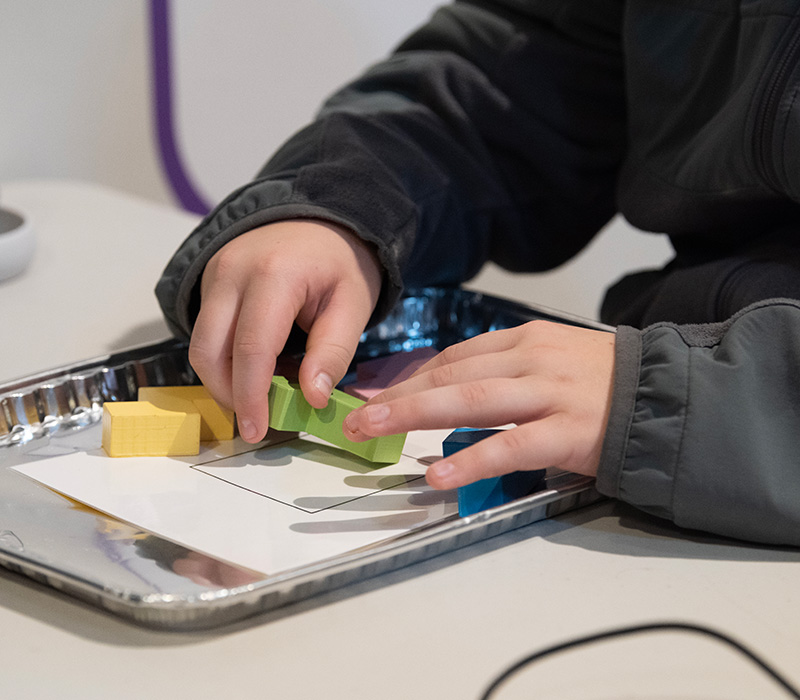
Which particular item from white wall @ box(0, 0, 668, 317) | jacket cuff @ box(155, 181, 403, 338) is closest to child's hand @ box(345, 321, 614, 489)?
jacket cuff @ box(155, 181, 403, 338)

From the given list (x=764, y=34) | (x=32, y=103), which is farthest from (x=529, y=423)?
(x=32, y=103)

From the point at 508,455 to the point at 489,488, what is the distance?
2 centimetres

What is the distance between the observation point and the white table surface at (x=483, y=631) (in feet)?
0.87

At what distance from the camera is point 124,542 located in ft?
1.08

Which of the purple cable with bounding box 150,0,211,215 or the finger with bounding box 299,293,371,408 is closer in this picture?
the finger with bounding box 299,293,371,408

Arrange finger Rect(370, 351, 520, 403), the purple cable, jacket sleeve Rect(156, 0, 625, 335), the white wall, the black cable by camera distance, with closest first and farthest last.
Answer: the black cable
finger Rect(370, 351, 520, 403)
jacket sleeve Rect(156, 0, 625, 335)
the white wall
the purple cable

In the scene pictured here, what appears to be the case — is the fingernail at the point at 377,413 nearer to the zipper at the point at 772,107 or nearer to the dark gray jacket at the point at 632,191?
the dark gray jacket at the point at 632,191

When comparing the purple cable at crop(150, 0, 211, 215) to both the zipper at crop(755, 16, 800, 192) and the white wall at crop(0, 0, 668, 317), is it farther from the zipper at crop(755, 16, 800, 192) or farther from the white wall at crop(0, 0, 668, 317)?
the zipper at crop(755, 16, 800, 192)

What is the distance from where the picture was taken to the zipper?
454mm

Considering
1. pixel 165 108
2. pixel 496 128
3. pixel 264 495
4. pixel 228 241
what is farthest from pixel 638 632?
pixel 165 108

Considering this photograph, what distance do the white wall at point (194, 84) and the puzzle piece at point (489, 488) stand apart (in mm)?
756

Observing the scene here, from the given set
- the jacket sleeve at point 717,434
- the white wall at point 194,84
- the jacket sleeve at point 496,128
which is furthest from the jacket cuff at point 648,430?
the white wall at point 194,84

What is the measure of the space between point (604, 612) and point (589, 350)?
4.8 inches

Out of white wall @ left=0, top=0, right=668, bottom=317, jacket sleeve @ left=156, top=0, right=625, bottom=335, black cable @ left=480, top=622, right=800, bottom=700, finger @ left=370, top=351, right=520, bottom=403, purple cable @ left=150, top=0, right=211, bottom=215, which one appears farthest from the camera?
purple cable @ left=150, top=0, right=211, bottom=215
